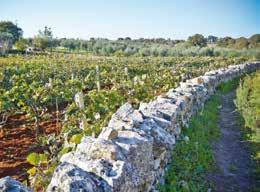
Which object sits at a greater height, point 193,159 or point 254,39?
point 254,39

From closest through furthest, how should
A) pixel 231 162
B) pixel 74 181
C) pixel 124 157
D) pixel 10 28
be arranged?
pixel 74 181, pixel 124 157, pixel 231 162, pixel 10 28

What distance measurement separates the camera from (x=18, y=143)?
11.9 metres

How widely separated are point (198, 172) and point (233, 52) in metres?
56.2

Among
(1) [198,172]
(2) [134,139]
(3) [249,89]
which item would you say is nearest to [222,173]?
(1) [198,172]


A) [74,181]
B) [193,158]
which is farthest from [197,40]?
[74,181]

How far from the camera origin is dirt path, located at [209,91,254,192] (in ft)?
29.9

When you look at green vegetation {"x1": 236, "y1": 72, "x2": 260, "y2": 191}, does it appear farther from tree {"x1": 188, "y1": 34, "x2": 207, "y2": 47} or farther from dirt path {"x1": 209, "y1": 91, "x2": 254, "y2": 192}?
tree {"x1": 188, "y1": 34, "x2": 207, "y2": 47}

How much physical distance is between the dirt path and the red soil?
156 inches

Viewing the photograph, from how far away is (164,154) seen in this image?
781 centimetres

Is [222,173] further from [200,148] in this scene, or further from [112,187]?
[112,187]

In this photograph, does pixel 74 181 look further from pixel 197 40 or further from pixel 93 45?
pixel 197 40

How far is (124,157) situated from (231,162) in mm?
5911

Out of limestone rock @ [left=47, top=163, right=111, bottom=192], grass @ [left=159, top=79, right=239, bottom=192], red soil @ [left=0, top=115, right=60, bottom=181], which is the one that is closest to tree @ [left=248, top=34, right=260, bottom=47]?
grass @ [left=159, top=79, right=239, bottom=192]

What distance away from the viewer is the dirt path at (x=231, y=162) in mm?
9117
